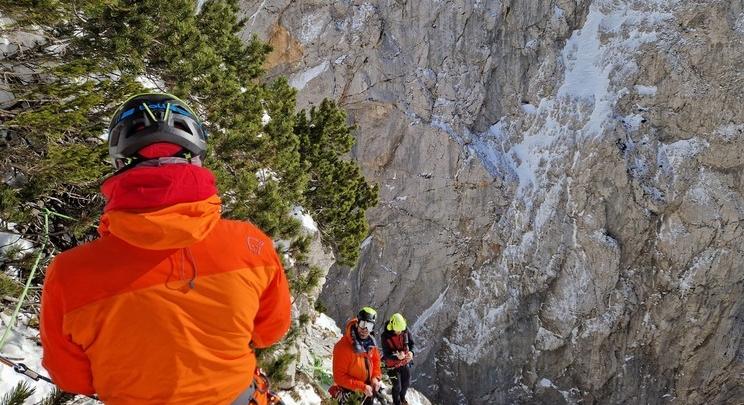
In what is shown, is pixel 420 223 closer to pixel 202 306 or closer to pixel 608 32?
pixel 608 32

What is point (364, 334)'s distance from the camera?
275 inches

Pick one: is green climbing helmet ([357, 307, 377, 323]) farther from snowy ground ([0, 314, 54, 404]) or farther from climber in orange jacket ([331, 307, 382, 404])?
snowy ground ([0, 314, 54, 404])

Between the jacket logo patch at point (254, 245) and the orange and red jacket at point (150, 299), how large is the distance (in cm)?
6

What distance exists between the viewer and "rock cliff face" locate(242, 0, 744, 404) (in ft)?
72.3

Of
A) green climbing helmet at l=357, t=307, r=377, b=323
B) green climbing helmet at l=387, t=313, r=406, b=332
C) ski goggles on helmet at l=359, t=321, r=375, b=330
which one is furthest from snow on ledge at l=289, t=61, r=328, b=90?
ski goggles on helmet at l=359, t=321, r=375, b=330

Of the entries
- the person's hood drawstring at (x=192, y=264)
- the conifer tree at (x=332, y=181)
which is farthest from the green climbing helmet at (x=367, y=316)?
the person's hood drawstring at (x=192, y=264)

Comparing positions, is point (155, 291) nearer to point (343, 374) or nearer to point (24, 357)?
point (24, 357)

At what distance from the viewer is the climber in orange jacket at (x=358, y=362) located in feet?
21.9

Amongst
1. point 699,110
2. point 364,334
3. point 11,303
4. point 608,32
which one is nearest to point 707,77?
point 699,110

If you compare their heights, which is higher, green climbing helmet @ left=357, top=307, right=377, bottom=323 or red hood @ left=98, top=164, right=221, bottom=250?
red hood @ left=98, top=164, right=221, bottom=250

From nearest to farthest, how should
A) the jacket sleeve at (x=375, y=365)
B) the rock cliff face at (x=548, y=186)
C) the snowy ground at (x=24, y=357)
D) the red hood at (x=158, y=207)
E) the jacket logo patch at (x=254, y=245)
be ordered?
the red hood at (x=158, y=207), the jacket logo patch at (x=254, y=245), the snowy ground at (x=24, y=357), the jacket sleeve at (x=375, y=365), the rock cliff face at (x=548, y=186)

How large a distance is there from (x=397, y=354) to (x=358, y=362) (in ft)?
6.28

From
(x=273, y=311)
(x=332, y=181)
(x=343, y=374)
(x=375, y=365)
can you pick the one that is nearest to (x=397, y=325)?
(x=375, y=365)

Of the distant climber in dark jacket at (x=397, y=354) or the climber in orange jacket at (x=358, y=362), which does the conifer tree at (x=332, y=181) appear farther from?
the climber in orange jacket at (x=358, y=362)
